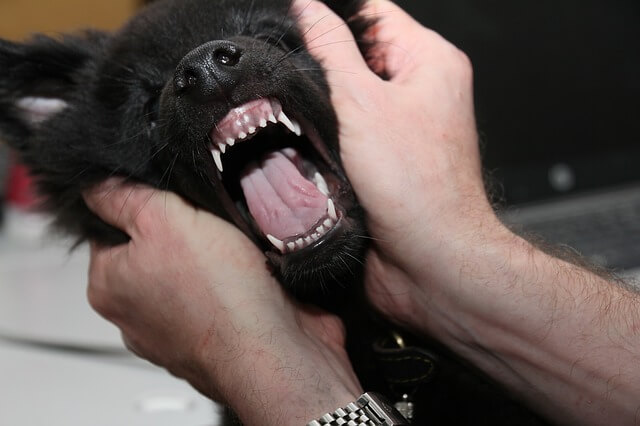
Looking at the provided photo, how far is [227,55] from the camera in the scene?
1031mm

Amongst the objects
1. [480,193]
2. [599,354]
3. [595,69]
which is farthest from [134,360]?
[595,69]

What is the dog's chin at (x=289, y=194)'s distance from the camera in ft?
3.49

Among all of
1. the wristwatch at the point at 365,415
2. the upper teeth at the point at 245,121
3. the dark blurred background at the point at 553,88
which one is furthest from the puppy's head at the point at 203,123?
the dark blurred background at the point at 553,88

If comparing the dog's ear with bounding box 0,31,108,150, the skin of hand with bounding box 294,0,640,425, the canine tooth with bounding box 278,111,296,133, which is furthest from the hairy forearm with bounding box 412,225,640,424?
the dog's ear with bounding box 0,31,108,150

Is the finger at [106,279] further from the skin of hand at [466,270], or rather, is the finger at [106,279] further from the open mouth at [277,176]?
the skin of hand at [466,270]

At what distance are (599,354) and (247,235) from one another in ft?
1.76

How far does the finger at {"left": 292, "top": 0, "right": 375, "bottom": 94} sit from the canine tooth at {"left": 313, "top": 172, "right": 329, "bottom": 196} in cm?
16

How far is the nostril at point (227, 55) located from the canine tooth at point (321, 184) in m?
0.24

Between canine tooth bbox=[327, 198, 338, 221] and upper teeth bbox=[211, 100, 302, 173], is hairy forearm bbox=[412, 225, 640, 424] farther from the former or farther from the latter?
upper teeth bbox=[211, 100, 302, 173]

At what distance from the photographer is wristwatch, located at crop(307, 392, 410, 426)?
89 cm

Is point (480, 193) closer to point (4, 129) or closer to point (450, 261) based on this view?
point (450, 261)

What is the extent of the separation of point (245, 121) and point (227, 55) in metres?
0.10

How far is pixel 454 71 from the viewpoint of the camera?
1.11m

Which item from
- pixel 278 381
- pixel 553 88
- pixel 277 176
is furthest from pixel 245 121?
pixel 553 88
